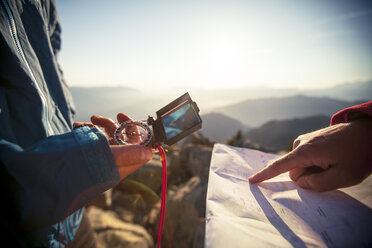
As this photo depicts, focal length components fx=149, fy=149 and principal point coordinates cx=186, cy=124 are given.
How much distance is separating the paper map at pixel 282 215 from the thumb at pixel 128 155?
19.3 inches

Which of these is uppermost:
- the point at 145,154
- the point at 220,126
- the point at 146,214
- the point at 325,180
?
the point at 145,154

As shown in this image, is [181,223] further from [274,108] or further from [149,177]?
[274,108]

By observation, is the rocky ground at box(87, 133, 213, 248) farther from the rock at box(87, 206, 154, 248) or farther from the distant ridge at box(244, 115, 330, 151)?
the distant ridge at box(244, 115, 330, 151)

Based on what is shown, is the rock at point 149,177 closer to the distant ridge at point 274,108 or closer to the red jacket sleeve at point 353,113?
the red jacket sleeve at point 353,113

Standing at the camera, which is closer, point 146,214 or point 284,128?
point 146,214

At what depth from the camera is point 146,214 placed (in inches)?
125

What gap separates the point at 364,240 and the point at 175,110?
125cm

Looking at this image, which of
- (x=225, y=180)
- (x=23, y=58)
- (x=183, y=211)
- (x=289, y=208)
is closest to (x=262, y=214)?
(x=289, y=208)

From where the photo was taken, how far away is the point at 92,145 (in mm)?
700

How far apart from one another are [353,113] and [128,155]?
1.45 m

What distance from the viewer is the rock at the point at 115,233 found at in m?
2.23

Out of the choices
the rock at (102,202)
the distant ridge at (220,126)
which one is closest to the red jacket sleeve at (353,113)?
the rock at (102,202)

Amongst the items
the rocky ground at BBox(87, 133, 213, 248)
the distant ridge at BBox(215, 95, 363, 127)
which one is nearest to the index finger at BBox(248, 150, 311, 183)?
the rocky ground at BBox(87, 133, 213, 248)

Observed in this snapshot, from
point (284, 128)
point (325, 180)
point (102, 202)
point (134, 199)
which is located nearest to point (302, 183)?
point (325, 180)
